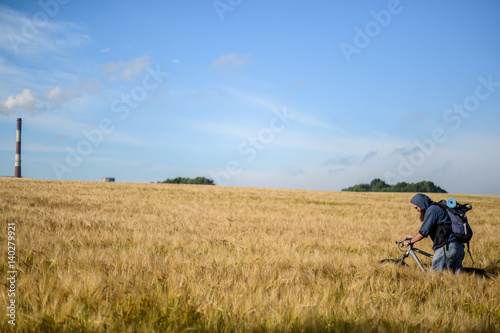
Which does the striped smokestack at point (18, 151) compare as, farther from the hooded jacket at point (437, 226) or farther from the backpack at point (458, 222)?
the backpack at point (458, 222)

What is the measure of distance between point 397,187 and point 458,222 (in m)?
112

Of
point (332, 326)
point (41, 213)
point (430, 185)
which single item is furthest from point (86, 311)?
point (430, 185)

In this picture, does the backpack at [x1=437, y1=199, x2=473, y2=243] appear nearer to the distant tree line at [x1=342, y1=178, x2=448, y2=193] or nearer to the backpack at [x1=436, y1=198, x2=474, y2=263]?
the backpack at [x1=436, y1=198, x2=474, y2=263]

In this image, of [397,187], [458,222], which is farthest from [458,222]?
[397,187]

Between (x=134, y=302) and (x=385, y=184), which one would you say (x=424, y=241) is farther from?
(x=385, y=184)

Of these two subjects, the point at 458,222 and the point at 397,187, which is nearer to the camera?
the point at 458,222

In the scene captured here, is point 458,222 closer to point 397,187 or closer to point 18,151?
point 18,151

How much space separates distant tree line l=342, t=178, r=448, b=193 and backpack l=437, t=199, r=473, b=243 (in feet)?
346

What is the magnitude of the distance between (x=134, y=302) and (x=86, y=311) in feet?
1.49

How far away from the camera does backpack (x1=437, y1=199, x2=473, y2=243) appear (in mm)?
5121

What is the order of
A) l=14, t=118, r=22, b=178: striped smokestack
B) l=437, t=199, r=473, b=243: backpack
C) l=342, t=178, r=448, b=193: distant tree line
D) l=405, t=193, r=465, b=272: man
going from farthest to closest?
l=342, t=178, r=448, b=193: distant tree line → l=14, t=118, r=22, b=178: striped smokestack → l=405, t=193, r=465, b=272: man → l=437, t=199, r=473, b=243: backpack

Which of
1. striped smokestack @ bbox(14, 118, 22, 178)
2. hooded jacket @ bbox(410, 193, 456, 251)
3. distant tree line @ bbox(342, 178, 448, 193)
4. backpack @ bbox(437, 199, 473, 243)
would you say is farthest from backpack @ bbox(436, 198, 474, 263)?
distant tree line @ bbox(342, 178, 448, 193)

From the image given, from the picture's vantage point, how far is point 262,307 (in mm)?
3154

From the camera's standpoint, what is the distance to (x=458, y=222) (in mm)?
5195
